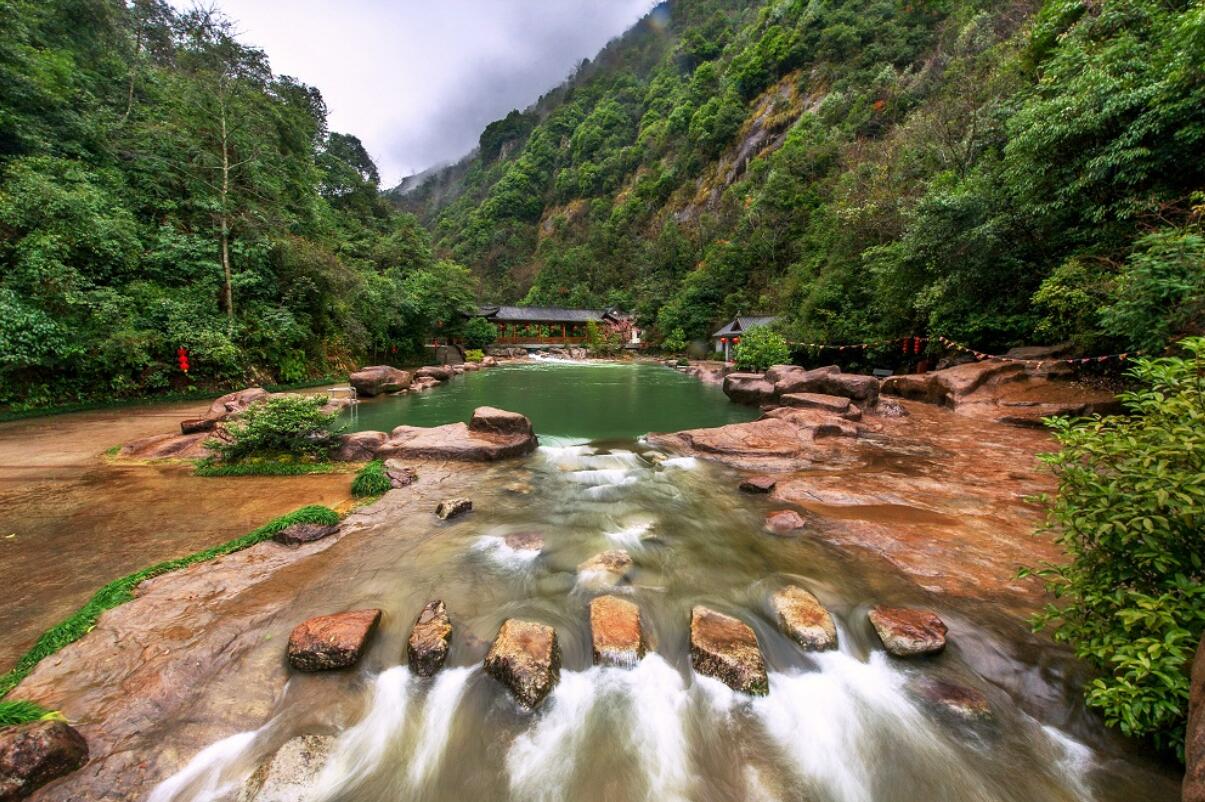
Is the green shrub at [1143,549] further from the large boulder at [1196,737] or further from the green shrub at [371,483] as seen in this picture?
the green shrub at [371,483]

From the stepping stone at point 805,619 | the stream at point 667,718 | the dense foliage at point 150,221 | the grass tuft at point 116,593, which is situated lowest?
the stream at point 667,718

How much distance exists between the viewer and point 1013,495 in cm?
540

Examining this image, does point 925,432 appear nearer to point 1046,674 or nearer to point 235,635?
point 1046,674

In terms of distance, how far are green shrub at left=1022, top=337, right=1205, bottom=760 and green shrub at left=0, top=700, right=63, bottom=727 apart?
525 centimetres

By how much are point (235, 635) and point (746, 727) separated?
3616mm

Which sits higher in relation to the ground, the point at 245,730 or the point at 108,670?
the point at 108,670

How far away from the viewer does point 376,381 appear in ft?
50.8

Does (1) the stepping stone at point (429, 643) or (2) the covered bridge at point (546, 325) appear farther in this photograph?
(2) the covered bridge at point (546, 325)

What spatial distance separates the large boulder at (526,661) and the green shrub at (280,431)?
18.6 ft

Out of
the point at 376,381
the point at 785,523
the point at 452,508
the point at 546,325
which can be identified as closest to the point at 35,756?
the point at 452,508

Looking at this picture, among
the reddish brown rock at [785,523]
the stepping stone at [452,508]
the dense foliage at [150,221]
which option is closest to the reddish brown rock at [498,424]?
the stepping stone at [452,508]

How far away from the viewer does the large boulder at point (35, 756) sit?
74.5 inches

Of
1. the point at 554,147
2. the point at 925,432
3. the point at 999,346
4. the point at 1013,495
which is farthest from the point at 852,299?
the point at 554,147

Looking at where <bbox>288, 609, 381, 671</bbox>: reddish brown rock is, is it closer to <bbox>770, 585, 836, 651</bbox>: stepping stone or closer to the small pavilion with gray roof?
<bbox>770, 585, 836, 651</bbox>: stepping stone
